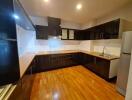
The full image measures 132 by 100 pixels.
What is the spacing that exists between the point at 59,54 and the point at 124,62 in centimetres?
247

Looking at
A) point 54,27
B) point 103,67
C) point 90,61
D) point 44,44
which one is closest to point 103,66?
point 103,67

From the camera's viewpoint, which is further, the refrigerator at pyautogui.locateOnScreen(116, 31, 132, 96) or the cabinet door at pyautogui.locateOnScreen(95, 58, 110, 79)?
the cabinet door at pyautogui.locateOnScreen(95, 58, 110, 79)

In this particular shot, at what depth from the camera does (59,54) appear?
3.66 m

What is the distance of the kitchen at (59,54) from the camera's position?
0.78 metres

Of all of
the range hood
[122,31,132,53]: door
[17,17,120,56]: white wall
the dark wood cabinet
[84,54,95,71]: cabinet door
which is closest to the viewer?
[122,31,132,53]: door

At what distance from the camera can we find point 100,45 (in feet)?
12.5

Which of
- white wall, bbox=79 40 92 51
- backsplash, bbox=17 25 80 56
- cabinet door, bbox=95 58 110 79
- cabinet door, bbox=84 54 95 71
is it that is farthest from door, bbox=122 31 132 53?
backsplash, bbox=17 25 80 56

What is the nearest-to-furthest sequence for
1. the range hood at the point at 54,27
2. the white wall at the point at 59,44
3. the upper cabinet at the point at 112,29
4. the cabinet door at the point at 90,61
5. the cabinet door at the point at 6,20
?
1. the cabinet door at the point at 6,20
2. the upper cabinet at the point at 112,29
3. the white wall at the point at 59,44
4. the cabinet door at the point at 90,61
5. the range hood at the point at 54,27

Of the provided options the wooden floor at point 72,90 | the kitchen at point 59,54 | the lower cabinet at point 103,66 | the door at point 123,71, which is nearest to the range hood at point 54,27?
the kitchen at point 59,54

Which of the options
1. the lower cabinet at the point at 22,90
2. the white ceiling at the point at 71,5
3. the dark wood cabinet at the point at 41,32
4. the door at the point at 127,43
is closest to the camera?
the lower cabinet at the point at 22,90

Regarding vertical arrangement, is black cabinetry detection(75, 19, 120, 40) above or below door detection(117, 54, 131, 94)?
above

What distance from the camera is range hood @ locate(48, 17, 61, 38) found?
3.73 meters

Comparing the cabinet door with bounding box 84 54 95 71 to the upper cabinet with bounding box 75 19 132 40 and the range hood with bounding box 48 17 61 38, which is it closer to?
the upper cabinet with bounding box 75 19 132 40

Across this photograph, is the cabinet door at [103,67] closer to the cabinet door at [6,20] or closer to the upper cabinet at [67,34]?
the upper cabinet at [67,34]
